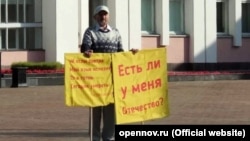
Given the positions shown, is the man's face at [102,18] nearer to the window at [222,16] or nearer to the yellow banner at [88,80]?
the yellow banner at [88,80]

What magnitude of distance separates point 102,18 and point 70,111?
7437 mm

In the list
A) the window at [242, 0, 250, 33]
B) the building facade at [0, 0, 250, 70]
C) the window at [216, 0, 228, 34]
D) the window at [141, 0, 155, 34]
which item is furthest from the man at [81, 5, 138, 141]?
the window at [242, 0, 250, 33]

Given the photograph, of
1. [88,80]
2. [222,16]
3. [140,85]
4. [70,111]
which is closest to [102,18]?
[88,80]

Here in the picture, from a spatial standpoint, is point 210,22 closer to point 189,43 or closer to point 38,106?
point 189,43

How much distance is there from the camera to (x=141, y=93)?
13.8 m

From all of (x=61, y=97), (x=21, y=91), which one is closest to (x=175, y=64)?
(x=21, y=91)

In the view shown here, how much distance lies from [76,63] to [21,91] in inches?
598

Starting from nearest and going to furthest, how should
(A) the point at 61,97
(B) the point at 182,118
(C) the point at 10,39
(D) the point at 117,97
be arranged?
(D) the point at 117,97, (B) the point at 182,118, (A) the point at 61,97, (C) the point at 10,39

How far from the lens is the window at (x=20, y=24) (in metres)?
36.8

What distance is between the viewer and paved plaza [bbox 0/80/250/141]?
16.3 metres

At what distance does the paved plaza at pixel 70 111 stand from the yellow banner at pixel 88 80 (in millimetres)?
1691

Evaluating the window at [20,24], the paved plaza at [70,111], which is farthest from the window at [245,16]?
the paved plaza at [70,111]

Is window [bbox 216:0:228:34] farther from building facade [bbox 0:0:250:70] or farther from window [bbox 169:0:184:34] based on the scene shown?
window [bbox 169:0:184:34]

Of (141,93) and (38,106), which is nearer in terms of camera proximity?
(141,93)
